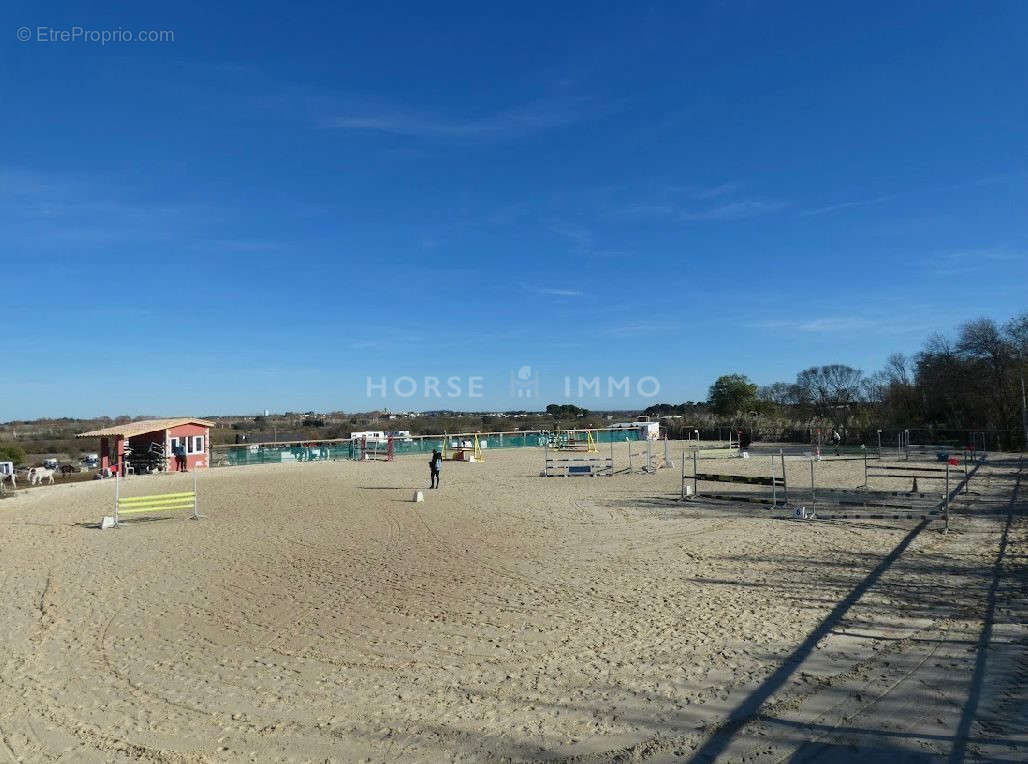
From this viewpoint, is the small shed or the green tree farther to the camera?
the green tree

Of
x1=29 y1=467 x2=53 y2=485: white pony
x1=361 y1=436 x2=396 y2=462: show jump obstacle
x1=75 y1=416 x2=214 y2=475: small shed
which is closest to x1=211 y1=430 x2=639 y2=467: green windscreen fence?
x1=361 y1=436 x2=396 y2=462: show jump obstacle

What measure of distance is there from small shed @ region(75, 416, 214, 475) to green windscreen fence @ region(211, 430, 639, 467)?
461cm

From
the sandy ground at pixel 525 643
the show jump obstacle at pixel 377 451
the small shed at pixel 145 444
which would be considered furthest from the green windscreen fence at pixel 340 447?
the sandy ground at pixel 525 643

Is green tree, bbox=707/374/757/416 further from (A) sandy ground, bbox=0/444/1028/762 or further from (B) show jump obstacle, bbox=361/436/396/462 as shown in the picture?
(A) sandy ground, bbox=0/444/1028/762

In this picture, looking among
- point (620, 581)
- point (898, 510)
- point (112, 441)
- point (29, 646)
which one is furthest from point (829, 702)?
point (112, 441)

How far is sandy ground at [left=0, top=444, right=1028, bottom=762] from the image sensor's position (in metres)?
4.92

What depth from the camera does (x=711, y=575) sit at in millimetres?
9867

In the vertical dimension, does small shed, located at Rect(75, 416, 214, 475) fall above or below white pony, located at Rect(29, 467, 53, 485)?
above

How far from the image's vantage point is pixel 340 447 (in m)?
46.7

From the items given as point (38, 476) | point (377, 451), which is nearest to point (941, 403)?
point (377, 451)

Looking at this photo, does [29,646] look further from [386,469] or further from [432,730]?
[386,469]

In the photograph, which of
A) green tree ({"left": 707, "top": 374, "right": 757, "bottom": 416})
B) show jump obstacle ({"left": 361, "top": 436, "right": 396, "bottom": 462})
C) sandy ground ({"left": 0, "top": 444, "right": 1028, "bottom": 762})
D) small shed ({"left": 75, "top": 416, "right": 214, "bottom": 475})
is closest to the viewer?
sandy ground ({"left": 0, "top": 444, "right": 1028, "bottom": 762})

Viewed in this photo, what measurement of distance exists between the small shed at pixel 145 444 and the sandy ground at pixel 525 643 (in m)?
19.6

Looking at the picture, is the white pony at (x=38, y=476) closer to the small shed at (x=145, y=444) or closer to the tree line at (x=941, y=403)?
the small shed at (x=145, y=444)
